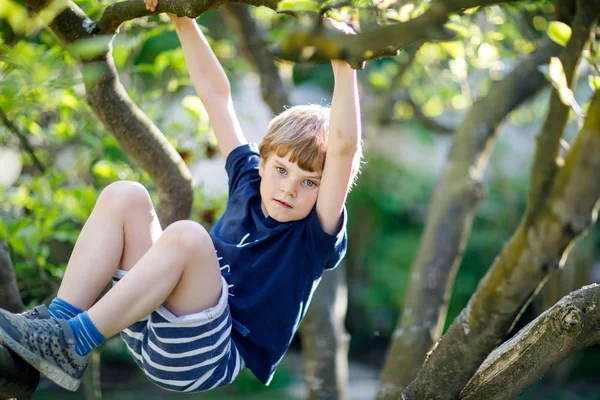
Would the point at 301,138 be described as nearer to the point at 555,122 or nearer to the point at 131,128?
the point at 131,128

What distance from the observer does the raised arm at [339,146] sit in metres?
1.88

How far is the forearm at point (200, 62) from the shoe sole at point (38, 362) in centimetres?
108

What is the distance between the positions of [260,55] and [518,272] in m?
2.07

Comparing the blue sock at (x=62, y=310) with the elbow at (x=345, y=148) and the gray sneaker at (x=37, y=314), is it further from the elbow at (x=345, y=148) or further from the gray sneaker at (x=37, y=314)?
the elbow at (x=345, y=148)

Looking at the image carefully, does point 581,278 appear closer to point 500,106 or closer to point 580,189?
point 500,106

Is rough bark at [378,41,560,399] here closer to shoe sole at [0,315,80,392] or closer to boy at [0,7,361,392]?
boy at [0,7,361,392]

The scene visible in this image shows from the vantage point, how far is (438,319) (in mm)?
3131

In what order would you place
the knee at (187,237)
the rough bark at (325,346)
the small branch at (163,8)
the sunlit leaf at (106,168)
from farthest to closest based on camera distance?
the rough bark at (325,346) < the sunlit leaf at (106,168) < the knee at (187,237) < the small branch at (163,8)

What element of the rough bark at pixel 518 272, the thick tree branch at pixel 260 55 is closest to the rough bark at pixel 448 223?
the thick tree branch at pixel 260 55

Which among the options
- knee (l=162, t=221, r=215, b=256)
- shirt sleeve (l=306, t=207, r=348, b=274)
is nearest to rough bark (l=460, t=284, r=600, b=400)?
shirt sleeve (l=306, t=207, r=348, b=274)

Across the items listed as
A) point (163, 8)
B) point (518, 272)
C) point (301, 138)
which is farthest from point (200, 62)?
point (518, 272)

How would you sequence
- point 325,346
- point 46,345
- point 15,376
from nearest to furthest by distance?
point 15,376, point 46,345, point 325,346

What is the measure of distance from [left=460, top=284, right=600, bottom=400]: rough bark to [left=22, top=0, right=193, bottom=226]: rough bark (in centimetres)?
122

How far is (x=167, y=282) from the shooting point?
6.24 feet
